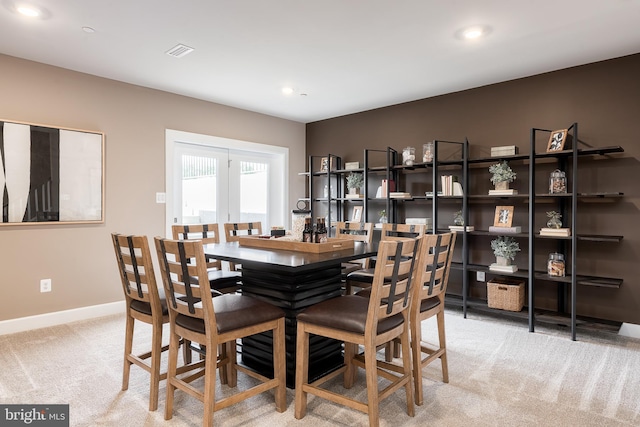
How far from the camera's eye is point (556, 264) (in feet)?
11.9

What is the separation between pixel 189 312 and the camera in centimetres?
195

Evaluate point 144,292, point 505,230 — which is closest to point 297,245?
point 144,292

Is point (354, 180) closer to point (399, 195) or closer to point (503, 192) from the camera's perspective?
point (399, 195)

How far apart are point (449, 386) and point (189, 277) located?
176 centimetres

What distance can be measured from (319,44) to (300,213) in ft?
4.63

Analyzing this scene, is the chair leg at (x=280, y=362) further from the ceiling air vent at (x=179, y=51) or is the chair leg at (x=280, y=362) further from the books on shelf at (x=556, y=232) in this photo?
the books on shelf at (x=556, y=232)

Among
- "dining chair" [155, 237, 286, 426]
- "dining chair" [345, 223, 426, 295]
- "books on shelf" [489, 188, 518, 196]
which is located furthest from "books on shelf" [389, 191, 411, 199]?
"dining chair" [155, 237, 286, 426]

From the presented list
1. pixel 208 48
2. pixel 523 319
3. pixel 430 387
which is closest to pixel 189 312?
pixel 430 387

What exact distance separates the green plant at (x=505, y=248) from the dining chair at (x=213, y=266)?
2.58 meters

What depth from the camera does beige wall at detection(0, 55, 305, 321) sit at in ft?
11.6

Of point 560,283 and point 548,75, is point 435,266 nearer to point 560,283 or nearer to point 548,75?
point 560,283

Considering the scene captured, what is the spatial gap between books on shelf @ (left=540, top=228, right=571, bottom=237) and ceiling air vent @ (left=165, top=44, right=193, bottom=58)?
3514 mm

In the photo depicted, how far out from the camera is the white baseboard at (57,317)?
139 inches

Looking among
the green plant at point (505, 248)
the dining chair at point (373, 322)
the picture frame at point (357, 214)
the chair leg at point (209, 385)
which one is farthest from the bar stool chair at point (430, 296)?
the picture frame at point (357, 214)
